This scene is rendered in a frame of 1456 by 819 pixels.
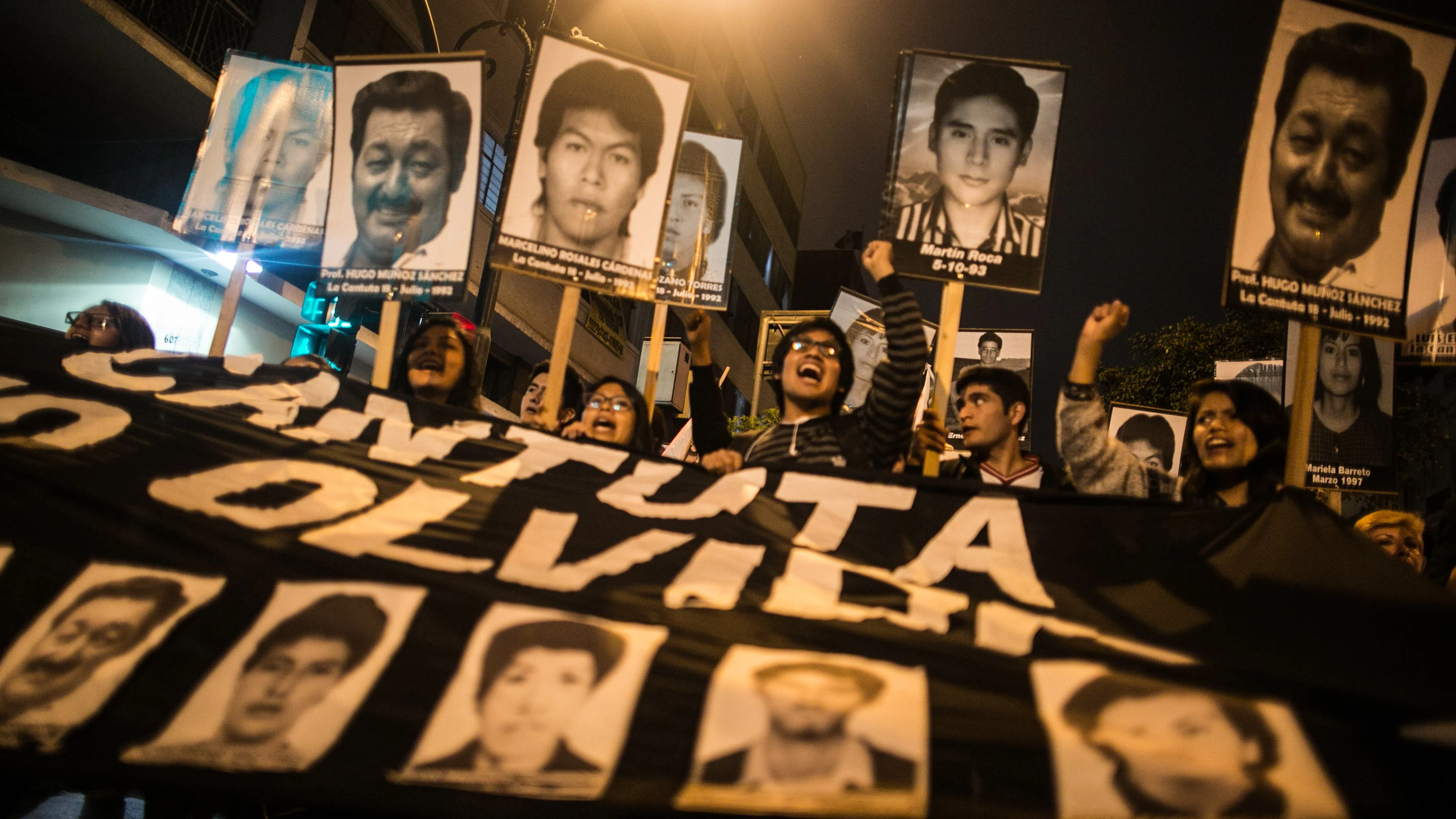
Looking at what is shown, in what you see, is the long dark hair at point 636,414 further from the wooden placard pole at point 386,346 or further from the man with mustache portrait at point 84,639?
the man with mustache portrait at point 84,639

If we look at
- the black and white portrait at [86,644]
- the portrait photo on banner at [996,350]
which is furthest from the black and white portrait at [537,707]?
the portrait photo on banner at [996,350]

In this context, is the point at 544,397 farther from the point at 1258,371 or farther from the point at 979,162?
the point at 1258,371

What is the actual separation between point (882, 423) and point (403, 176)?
2.89 metres

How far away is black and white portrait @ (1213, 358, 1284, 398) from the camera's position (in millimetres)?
8469

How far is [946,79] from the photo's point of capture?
4688mm

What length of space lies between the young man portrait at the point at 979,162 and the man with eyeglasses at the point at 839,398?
35 centimetres

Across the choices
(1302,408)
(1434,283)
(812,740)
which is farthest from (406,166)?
(1434,283)

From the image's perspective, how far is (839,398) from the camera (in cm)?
430

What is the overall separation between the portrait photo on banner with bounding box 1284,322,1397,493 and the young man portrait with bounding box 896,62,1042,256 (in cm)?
317

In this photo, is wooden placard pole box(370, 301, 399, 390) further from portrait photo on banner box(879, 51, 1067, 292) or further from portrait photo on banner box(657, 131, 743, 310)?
portrait photo on banner box(657, 131, 743, 310)

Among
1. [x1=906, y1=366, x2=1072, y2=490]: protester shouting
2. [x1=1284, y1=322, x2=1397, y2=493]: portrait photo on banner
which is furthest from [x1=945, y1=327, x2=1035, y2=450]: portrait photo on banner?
[x1=906, y1=366, x2=1072, y2=490]: protester shouting

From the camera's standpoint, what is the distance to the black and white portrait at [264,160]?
19.8 ft

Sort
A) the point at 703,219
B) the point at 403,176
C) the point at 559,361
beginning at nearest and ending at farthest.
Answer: the point at 559,361 < the point at 403,176 < the point at 703,219

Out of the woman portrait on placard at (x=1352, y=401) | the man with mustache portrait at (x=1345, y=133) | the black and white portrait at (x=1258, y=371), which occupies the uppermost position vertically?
the man with mustache portrait at (x=1345, y=133)
